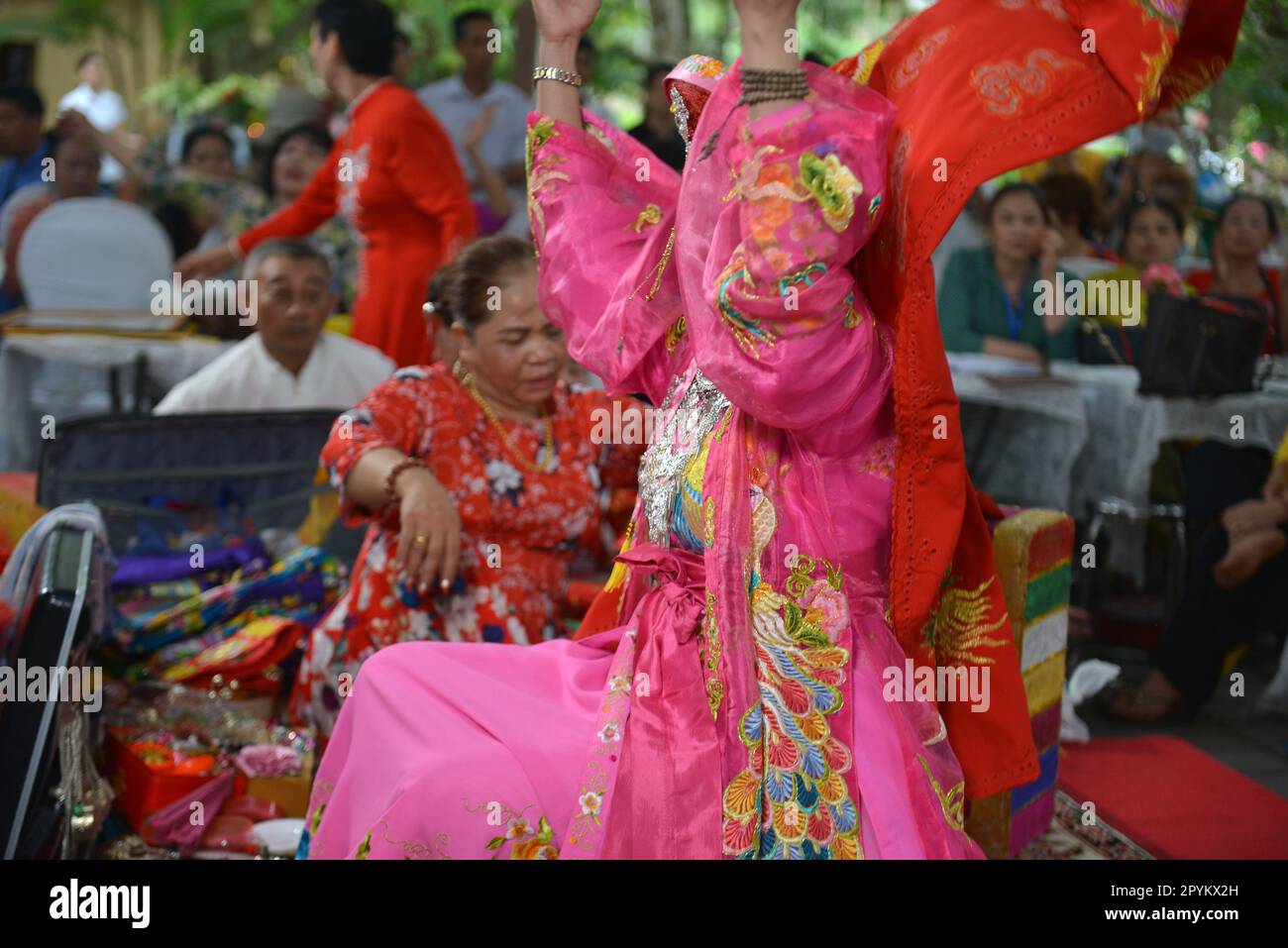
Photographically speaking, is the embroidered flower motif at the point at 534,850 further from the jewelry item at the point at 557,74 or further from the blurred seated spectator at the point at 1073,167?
the blurred seated spectator at the point at 1073,167

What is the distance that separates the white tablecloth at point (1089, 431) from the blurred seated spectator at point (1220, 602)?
53 centimetres

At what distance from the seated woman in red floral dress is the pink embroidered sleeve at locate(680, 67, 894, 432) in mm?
1315

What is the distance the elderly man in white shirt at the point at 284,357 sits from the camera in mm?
4711

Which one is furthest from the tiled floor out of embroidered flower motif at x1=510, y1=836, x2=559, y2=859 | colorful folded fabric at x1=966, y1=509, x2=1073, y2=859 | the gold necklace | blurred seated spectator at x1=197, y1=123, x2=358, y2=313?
blurred seated spectator at x1=197, y1=123, x2=358, y2=313

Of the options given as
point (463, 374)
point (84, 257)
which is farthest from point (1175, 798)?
point (84, 257)

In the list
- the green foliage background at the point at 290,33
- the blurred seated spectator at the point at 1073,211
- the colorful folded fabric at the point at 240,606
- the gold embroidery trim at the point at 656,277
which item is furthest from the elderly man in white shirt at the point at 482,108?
the gold embroidery trim at the point at 656,277

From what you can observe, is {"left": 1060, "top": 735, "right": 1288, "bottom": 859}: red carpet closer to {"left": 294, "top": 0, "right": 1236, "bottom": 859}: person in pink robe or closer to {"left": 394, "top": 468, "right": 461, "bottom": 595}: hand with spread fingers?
{"left": 294, "top": 0, "right": 1236, "bottom": 859}: person in pink robe

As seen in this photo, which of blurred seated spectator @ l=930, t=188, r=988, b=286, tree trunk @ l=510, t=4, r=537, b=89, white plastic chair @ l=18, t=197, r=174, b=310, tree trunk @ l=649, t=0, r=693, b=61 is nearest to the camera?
blurred seated spectator @ l=930, t=188, r=988, b=286

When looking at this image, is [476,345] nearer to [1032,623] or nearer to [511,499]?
[511,499]

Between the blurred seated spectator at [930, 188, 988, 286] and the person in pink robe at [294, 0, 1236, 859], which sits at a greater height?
the blurred seated spectator at [930, 188, 988, 286]

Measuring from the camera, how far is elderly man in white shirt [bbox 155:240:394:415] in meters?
4.71

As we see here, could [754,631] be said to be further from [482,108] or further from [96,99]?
[96,99]

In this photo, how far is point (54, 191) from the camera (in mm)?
6605

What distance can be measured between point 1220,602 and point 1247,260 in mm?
1774
